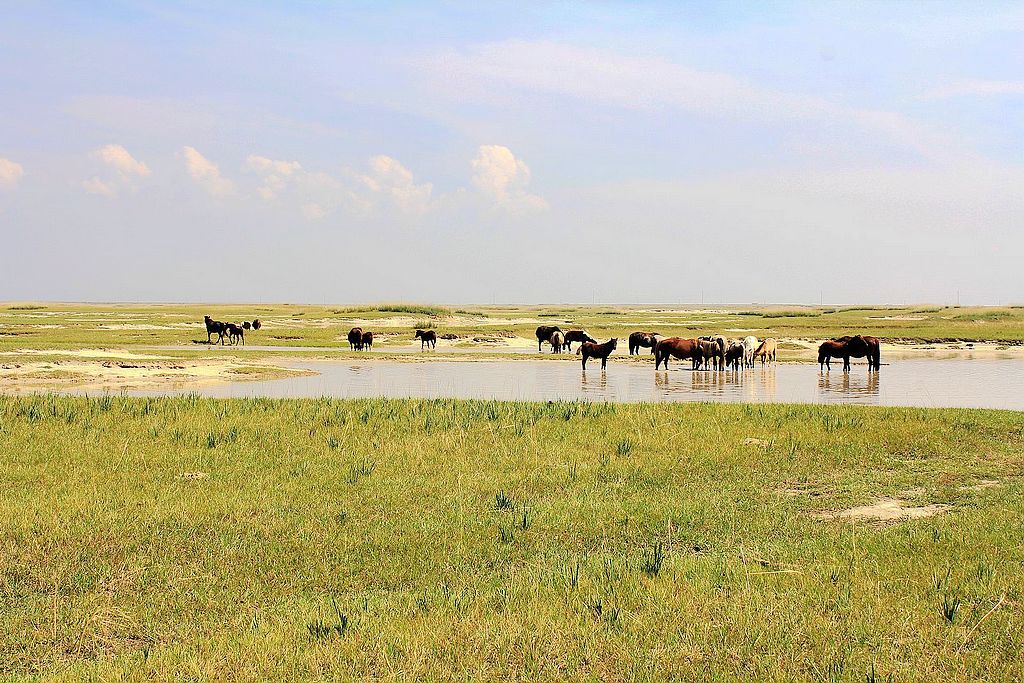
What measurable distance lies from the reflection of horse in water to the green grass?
457 inches

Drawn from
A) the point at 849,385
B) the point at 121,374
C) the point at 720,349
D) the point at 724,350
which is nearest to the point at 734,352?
the point at 724,350

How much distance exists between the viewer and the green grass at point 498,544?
20.1 feet

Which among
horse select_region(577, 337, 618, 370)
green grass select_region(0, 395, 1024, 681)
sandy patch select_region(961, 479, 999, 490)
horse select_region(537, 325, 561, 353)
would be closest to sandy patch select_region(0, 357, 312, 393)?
horse select_region(577, 337, 618, 370)

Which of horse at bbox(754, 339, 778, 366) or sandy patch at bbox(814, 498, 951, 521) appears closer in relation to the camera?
sandy patch at bbox(814, 498, 951, 521)

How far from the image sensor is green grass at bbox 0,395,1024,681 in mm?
6141

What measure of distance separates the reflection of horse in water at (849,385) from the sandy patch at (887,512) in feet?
57.1

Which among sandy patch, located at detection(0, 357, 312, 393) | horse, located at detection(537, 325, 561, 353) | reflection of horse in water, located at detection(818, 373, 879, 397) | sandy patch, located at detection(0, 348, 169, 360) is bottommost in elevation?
reflection of horse in water, located at detection(818, 373, 879, 397)

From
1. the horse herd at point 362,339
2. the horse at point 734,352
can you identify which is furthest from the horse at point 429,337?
the horse at point 734,352

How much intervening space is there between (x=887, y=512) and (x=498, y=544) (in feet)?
16.5

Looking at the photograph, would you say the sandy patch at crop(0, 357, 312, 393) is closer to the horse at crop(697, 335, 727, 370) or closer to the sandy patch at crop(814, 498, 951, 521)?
the horse at crop(697, 335, 727, 370)

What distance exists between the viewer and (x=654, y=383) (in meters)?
32.0

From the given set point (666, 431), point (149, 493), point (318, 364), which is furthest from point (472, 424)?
point (318, 364)

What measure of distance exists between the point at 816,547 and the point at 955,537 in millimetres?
1415

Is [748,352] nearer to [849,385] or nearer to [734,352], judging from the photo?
[734,352]
